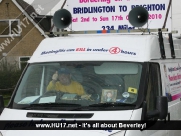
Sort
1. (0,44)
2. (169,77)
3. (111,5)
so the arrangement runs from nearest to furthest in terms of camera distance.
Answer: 1. (169,77)
2. (111,5)
3. (0,44)

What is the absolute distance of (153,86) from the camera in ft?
23.2

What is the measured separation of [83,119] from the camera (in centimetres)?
625

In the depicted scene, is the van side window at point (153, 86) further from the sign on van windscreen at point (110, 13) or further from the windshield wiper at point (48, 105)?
the sign on van windscreen at point (110, 13)

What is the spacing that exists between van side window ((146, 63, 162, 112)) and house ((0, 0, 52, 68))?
36.1 m

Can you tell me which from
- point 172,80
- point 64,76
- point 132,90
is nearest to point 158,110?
point 132,90

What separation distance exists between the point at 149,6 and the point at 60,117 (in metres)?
3.73

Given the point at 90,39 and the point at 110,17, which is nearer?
the point at 90,39

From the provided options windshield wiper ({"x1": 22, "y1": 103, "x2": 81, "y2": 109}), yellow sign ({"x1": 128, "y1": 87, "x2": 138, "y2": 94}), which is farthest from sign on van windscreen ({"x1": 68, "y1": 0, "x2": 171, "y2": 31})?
windshield wiper ({"x1": 22, "y1": 103, "x2": 81, "y2": 109})

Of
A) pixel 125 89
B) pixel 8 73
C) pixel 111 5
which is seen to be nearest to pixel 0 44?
pixel 8 73

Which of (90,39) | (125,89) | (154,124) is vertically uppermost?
(90,39)

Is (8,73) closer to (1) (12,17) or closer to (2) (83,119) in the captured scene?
(1) (12,17)

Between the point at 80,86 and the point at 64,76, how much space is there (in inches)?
16.1

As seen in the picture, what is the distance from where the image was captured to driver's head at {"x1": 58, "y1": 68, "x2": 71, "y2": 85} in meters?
7.04

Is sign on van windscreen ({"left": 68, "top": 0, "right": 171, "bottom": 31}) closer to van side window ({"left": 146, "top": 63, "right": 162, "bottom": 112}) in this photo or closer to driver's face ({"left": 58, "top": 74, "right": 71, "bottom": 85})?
van side window ({"left": 146, "top": 63, "right": 162, "bottom": 112})
